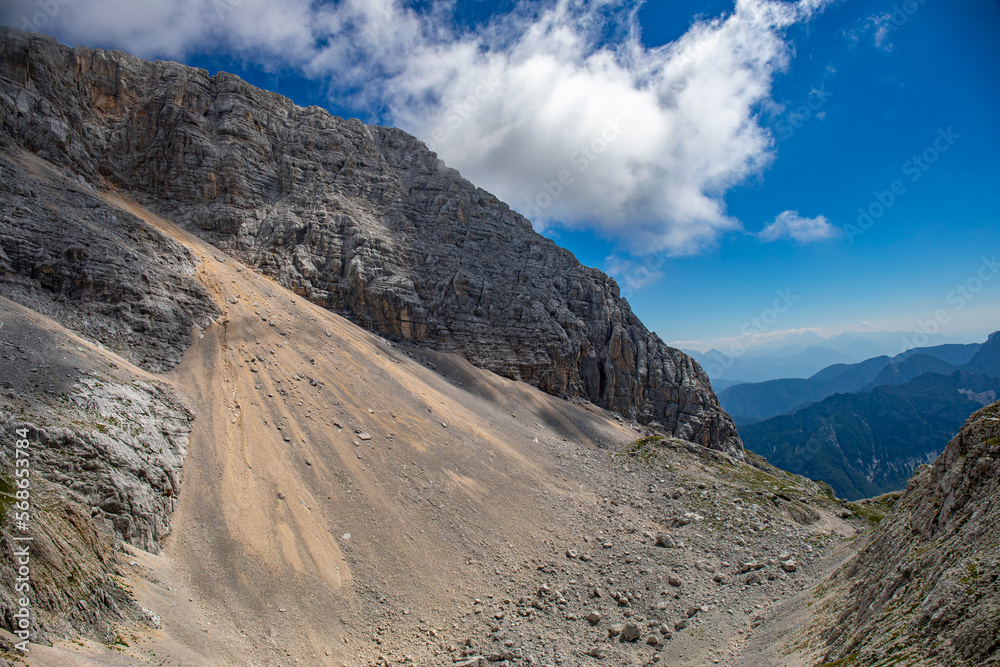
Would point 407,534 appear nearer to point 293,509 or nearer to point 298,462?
point 293,509

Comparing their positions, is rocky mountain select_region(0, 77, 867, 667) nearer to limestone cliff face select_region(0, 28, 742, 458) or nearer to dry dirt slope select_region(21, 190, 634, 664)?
dry dirt slope select_region(21, 190, 634, 664)

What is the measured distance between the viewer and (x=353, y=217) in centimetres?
6091

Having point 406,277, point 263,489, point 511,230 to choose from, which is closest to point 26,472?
point 263,489

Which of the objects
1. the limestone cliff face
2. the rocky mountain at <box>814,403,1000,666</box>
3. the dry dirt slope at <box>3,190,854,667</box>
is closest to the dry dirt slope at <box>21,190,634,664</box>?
the dry dirt slope at <box>3,190,854,667</box>

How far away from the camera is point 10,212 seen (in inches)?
1193

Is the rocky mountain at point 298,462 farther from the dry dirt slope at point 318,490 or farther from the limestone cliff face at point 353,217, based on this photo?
the limestone cliff face at point 353,217

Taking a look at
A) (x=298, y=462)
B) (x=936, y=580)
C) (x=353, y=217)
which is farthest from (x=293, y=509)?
(x=353, y=217)

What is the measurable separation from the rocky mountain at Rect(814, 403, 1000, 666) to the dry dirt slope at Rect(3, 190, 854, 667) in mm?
5118

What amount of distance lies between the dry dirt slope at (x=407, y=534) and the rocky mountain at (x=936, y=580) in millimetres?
5118

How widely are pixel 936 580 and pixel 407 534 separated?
74.0 ft

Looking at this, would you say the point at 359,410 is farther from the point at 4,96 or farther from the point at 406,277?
the point at 4,96

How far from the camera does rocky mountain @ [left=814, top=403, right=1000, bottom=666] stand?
7.58 m

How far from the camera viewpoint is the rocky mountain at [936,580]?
7.58 meters

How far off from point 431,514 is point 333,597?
7.80 m
